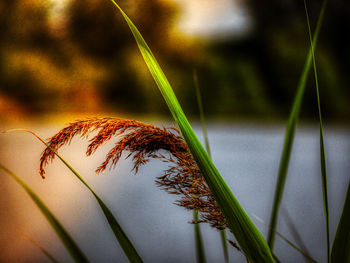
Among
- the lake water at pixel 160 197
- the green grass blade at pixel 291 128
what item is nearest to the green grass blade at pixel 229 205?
the green grass blade at pixel 291 128

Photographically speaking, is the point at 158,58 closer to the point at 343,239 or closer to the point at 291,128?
the point at 291,128

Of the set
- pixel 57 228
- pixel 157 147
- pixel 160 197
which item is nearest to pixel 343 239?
pixel 157 147

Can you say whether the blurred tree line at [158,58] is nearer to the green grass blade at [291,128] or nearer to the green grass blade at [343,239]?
the green grass blade at [291,128]

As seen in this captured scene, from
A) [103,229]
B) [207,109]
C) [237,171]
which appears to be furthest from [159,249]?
[207,109]

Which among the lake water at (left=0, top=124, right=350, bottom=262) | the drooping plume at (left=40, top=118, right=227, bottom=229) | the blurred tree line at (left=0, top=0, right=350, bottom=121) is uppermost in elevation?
the blurred tree line at (left=0, top=0, right=350, bottom=121)

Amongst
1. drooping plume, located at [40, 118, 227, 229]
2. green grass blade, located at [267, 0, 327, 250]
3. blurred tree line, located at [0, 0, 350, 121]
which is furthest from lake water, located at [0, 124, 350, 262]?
drooping plume, located at [40, 118, 227, 229]

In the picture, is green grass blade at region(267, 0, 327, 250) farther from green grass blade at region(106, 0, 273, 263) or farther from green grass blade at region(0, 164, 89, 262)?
green grass blade at region(0, 164, 89, 262)
